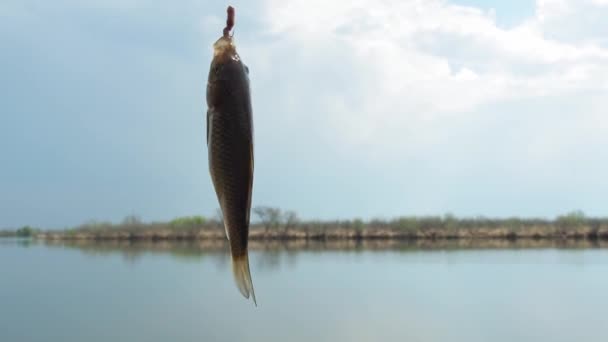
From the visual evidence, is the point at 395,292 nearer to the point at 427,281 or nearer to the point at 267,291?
the point at 427,281

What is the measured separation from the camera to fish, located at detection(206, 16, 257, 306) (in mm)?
948

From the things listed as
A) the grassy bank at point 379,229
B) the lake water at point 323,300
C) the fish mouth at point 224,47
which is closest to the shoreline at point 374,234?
the grassy bank at point 379,229

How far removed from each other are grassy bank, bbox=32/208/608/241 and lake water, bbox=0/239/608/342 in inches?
467

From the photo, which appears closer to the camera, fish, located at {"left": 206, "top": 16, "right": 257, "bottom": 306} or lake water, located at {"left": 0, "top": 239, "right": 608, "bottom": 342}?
fish, located at {"left": 206, "top": 16, "right": 257, "bottom": 306}

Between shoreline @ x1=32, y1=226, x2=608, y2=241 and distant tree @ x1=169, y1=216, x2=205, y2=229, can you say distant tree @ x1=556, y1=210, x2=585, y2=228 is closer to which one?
shoreline @ x1=32, y1=226, x2=608, y2=241

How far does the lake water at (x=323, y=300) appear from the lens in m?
17.7

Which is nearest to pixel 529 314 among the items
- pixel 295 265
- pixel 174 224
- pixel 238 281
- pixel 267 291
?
pixel 267 291

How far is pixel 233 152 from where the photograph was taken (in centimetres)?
94

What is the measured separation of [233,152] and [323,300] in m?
21.7

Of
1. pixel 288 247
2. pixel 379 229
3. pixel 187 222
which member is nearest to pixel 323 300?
pixel 288 247

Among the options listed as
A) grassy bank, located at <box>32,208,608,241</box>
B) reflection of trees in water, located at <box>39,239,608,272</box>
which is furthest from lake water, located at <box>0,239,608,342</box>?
grassy bank, located at <box>32,208,608,241</box>

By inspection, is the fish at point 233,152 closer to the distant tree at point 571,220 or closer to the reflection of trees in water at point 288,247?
the reflection of trees in water at point 288,247

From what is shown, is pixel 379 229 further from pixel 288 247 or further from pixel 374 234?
pixel 288 247

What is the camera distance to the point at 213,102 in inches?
38.7
